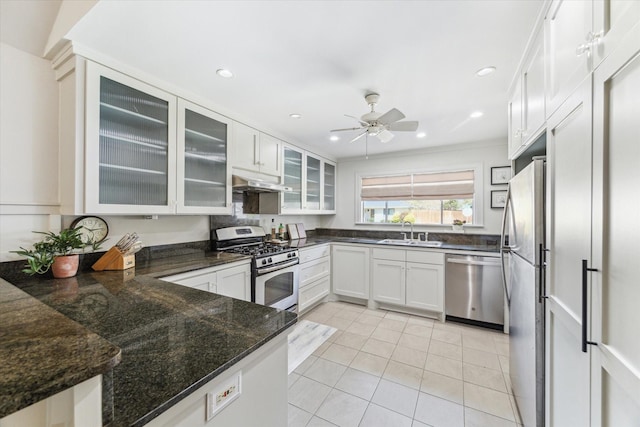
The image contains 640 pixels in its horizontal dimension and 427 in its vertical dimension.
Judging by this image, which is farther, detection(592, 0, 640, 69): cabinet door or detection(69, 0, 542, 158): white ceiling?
detection(69, 0, 542, 158): white ceiling

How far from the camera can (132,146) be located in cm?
188

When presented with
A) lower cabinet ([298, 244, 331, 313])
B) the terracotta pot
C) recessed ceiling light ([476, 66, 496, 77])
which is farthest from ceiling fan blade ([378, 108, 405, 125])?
the terracotta pot

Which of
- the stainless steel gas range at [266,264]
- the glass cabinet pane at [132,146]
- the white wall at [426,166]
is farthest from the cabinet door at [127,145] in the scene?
the white wall at [426,166]

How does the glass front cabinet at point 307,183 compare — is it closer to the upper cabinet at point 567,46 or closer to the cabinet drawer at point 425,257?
the cabinet drawer at point 425,257

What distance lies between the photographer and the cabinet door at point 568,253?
3.05ft

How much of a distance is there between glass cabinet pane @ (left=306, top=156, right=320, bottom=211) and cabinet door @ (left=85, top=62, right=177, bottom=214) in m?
2.11

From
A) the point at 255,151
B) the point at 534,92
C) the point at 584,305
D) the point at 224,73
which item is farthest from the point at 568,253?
the point at 255,151

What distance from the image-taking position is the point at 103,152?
1.73 m

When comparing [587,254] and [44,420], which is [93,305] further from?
[587,254]

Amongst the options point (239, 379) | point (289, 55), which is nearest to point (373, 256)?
point (289, 55)

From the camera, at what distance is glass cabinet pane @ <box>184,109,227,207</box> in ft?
7.45

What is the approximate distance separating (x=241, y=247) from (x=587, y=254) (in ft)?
9.24

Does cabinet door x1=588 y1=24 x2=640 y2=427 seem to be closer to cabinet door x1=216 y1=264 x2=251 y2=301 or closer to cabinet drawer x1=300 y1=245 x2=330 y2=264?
cabinet door x1=216 y1=264 x2=251 y2=301

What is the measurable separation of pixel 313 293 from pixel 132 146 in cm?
260
